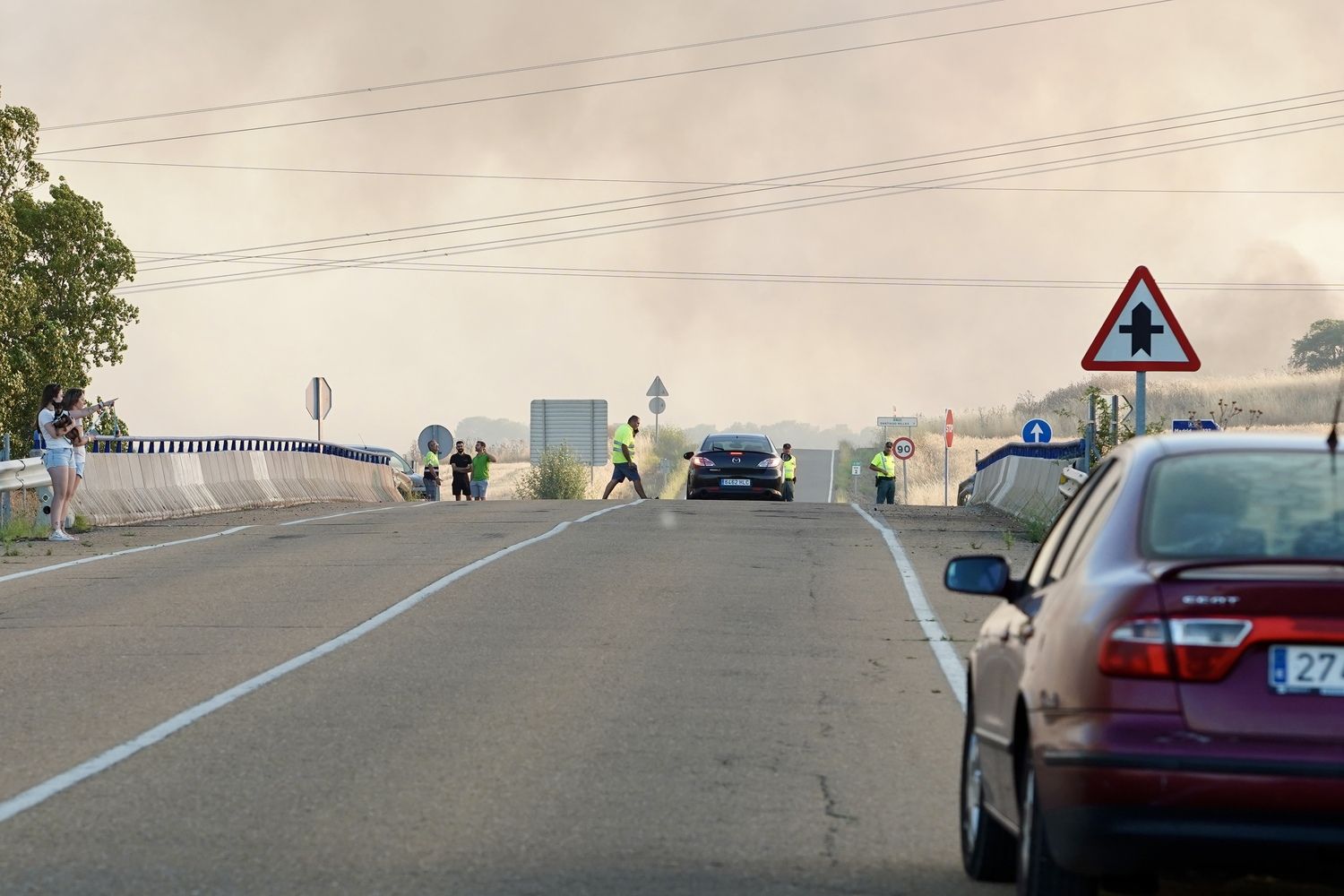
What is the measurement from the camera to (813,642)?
1292 centimetres

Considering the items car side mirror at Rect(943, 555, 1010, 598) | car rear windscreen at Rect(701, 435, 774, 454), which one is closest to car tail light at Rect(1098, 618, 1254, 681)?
car side mirror at Rect(943, 555, 1010, 598)

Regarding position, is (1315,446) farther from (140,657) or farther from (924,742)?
(140,657)

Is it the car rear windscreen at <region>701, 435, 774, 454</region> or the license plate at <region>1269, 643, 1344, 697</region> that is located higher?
the car rear windscreen at <region>701, 435, 774, 454</region>

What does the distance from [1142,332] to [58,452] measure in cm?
1266

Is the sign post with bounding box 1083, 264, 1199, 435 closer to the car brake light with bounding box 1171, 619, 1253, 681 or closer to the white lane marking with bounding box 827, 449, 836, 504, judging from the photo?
the car brake light with bounding box 1171, 619, 1253, 681

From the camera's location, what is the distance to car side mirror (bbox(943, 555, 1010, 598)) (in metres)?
6.00

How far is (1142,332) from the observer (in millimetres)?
16328

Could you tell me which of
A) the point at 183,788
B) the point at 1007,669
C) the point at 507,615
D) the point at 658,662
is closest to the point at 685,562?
the point at 507,615

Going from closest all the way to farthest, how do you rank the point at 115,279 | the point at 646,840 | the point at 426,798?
the point at 646,840
the point at 426,798
the point at 115,279

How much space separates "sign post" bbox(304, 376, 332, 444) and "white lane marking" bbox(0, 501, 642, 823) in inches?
992

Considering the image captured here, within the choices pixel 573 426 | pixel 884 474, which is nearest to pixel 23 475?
pixel 884 474

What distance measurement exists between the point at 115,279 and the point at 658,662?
42581 millimetres

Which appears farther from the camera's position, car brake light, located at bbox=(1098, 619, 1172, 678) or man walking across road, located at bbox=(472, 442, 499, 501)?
man walking across road, located at bbox=(472, 442, 499, 501)

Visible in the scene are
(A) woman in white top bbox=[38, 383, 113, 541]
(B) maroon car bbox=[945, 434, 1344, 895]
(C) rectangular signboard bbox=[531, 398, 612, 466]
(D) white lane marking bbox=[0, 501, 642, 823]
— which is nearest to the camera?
(B) maroon car bbox=[945, 434, 1344, 895]
